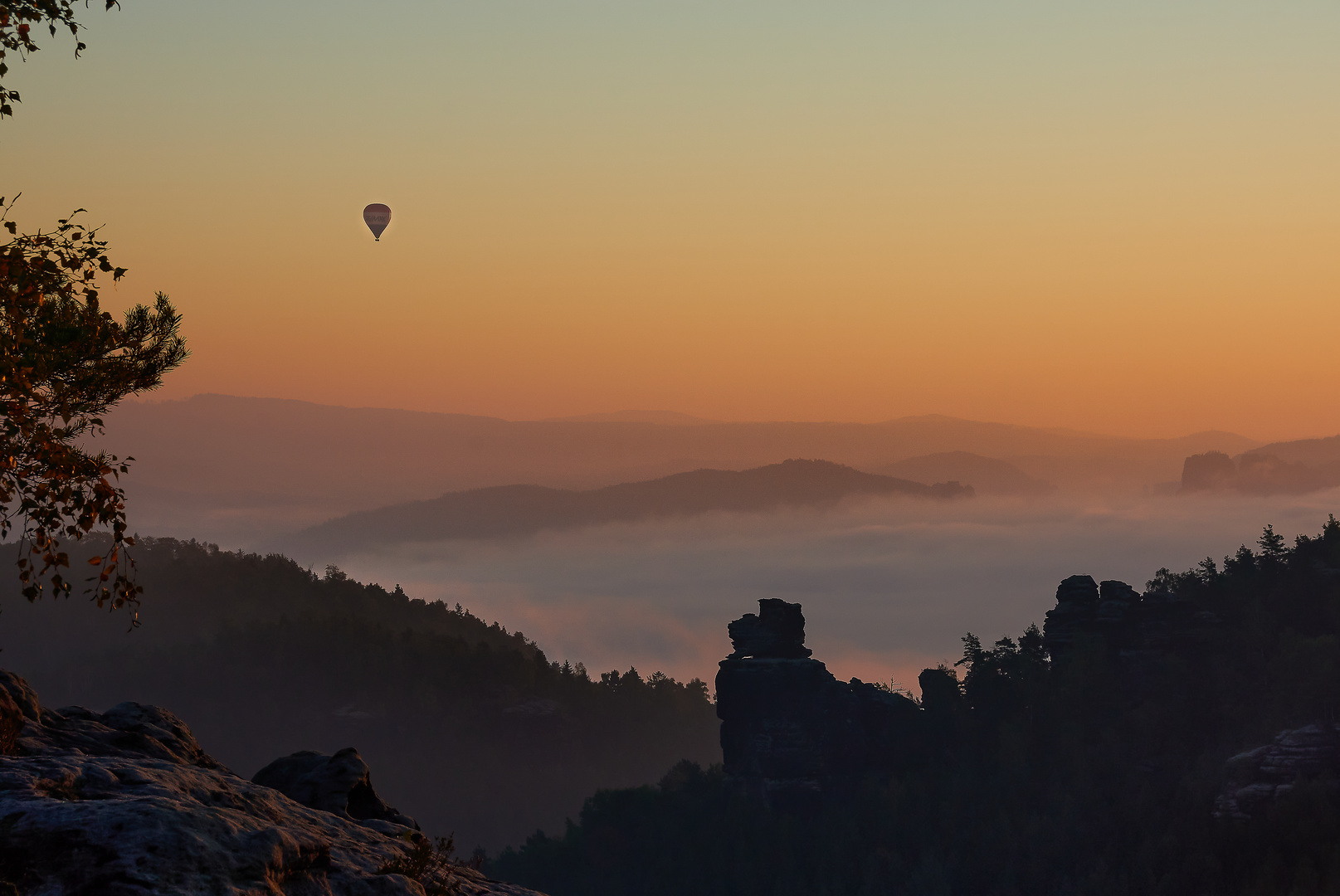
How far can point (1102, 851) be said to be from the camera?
440 feet

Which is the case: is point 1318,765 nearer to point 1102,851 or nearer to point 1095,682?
point 1102,851

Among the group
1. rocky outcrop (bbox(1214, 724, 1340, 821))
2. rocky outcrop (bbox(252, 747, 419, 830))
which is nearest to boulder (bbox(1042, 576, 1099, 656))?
rocky outcrop (bbox(1214, 724, 1340, 821))

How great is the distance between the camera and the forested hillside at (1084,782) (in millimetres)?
121625

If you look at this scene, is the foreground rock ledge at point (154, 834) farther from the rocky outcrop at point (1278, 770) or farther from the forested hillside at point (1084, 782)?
the rocky outcrop at point (1278, 770)

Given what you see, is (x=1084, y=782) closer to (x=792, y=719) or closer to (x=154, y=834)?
(x=792, y=719)

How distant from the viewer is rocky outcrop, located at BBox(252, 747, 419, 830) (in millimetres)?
19250

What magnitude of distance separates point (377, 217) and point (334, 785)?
11132cm

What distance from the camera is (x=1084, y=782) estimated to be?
5807 inches

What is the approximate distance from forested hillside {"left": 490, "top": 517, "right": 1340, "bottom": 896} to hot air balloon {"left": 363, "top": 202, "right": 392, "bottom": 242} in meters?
92.3

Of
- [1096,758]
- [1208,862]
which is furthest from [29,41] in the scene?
[1096,758]

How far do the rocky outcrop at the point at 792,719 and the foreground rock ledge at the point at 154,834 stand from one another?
158539mm

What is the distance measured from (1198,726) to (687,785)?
72.3 meters

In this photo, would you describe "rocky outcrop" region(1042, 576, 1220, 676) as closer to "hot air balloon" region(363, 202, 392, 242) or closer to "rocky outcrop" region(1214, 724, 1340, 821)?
"rocky outcrop" region(1214, 724, 1340, 821)

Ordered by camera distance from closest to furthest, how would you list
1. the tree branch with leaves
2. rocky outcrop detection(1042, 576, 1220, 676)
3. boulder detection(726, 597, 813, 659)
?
the tree branch with leaves < rocky outcrop detection(1042, 576, 1220, 676) < boulder detection(726, 597, 813, 659)
